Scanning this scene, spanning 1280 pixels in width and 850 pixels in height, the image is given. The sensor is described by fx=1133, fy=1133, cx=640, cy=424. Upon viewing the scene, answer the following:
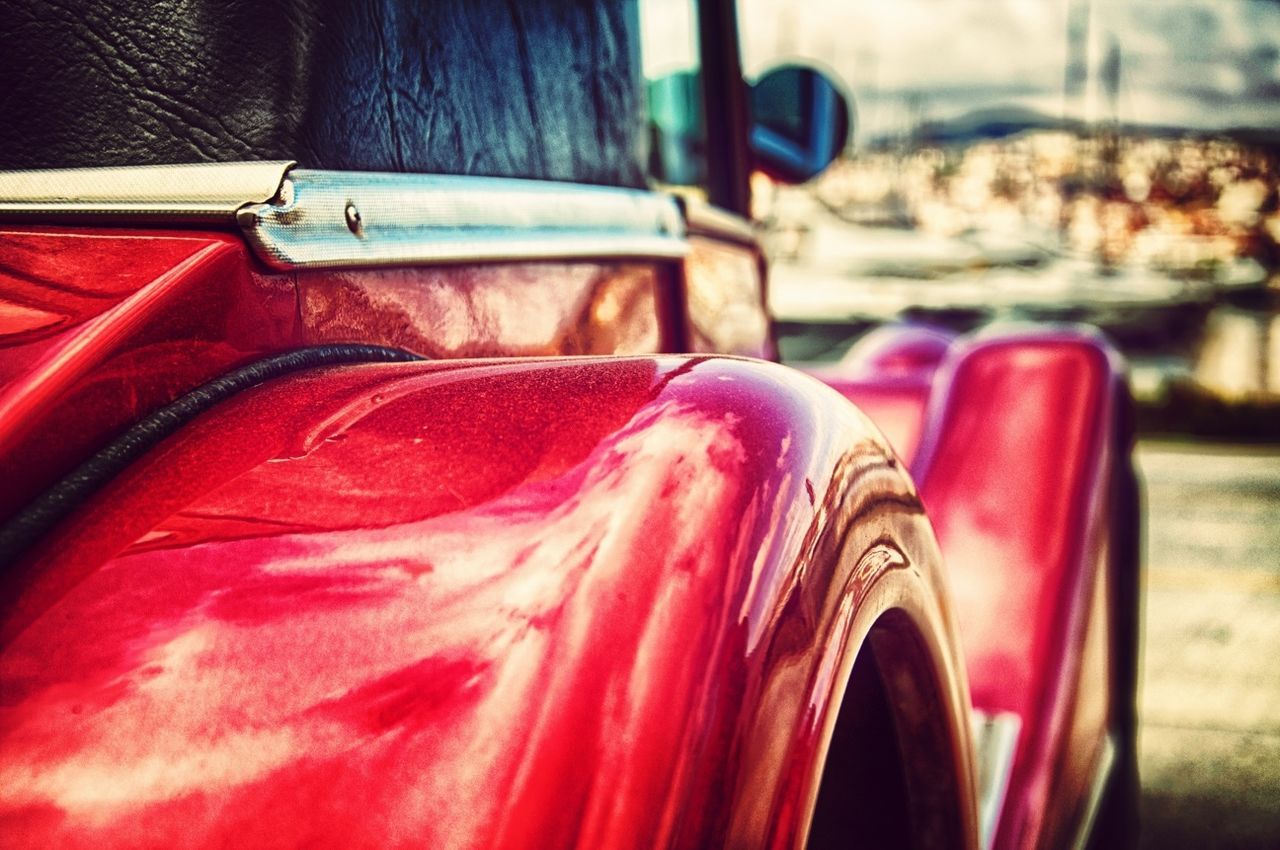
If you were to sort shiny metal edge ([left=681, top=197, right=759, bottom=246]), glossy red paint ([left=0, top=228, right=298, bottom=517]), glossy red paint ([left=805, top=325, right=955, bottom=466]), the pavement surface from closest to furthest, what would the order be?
glossy red paint ([left=0, top=228, right=298, bottom=517]) < shiny metal edge ([left=681, top=197, right=759, bottom=246]) < glossy red paint ([left=805, top=325, right=955, bottom=466]) < the pavement surface

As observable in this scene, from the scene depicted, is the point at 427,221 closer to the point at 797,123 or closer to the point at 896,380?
the point at 797,123

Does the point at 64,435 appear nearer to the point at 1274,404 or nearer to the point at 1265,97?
the point at 1274,404

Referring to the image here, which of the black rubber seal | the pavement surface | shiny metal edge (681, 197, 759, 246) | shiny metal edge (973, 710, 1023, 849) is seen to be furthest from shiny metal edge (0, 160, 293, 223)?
the pavement surface

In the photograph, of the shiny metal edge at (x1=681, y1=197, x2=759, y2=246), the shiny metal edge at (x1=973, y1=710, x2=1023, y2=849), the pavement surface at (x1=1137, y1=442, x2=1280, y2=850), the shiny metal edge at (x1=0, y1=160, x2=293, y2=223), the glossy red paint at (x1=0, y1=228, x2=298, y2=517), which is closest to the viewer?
the glossy red paint at (x1=0, y1=228, x2=298, y2=517)

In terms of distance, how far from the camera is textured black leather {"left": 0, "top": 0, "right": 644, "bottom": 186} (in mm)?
890

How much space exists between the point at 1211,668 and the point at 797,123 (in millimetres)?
3495

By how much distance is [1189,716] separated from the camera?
13.8 feet

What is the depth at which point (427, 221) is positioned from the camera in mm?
1076

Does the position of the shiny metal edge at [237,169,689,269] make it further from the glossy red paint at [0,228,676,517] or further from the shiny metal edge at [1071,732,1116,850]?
the shiny metal edge at [1071,732,1116,850]

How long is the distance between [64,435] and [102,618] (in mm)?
148

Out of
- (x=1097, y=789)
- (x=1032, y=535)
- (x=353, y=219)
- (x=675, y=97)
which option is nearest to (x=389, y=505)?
(x=353, y=219)

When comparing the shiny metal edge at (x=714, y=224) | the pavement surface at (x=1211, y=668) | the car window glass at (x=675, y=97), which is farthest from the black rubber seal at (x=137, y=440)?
the pavement surface at (x=1211, y=668)

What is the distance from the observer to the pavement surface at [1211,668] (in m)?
3.42

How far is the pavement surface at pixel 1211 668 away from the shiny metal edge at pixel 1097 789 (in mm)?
994
